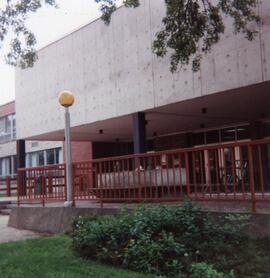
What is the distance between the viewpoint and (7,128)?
41.1m

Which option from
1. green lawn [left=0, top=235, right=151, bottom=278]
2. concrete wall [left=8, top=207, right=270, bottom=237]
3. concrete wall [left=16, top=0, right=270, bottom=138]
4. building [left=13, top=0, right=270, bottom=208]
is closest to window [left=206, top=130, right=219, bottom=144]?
building [left=13, top=0, right=270, bottom=208]

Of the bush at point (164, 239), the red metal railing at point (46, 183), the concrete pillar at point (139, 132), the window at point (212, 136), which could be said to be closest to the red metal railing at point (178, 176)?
the red metal railing at point (46, 183)

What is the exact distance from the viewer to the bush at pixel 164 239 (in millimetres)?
6086

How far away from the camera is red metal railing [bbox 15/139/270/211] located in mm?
7398

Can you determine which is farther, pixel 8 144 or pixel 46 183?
pixel 8 144

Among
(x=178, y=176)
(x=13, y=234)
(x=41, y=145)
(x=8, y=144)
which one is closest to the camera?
(x=178, y=176)

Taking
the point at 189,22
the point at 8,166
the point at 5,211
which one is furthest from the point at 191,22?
the point at 8,166

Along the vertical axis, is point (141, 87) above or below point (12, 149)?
below

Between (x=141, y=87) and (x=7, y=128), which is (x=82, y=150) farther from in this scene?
(x=7, y=128)

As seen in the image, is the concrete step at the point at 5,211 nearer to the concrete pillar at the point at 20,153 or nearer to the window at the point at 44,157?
the concrete pillar at the point at 20,153

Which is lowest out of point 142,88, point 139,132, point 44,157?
point 139,132

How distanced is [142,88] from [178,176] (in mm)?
6572

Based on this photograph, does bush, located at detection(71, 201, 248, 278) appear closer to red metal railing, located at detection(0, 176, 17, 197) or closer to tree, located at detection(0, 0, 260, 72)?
tree, located at detection(0, 0, 260, 72)

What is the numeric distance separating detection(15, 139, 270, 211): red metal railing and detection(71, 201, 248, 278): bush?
73cm
